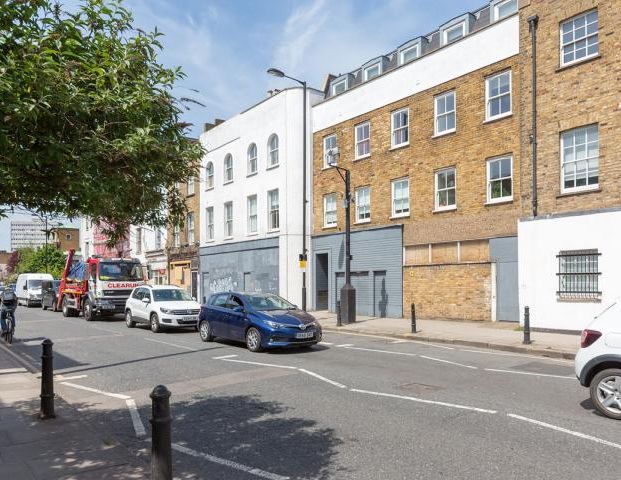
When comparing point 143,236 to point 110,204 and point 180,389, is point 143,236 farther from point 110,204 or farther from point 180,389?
point 110,204

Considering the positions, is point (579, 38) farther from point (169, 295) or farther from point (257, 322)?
point (169, 295)

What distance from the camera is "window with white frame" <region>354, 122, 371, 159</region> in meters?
24.6

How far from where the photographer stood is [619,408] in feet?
22.1

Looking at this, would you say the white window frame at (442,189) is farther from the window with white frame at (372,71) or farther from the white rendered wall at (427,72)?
the window with white frame at (372,71)

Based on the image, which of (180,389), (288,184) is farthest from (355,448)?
(288,184)

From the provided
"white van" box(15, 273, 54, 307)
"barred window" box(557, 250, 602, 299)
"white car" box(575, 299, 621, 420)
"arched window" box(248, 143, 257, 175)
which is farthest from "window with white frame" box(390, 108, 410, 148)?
"white van" box(15, 273, 54, 307)

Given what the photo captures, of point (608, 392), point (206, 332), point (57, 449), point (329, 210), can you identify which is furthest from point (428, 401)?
point (329, 210)

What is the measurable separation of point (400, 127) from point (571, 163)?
26.1 feet

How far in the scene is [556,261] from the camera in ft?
55.0

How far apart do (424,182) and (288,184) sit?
8424 millimetres

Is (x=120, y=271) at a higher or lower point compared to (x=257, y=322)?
higher

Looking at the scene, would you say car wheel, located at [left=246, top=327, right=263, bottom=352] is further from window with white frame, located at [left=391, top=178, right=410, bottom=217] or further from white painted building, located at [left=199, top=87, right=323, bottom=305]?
white painted building, located at [left=199, top=87, right=323, bottom=305]

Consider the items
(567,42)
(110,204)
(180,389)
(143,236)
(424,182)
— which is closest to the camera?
(110,204)

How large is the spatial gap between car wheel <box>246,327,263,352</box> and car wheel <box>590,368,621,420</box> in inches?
307
